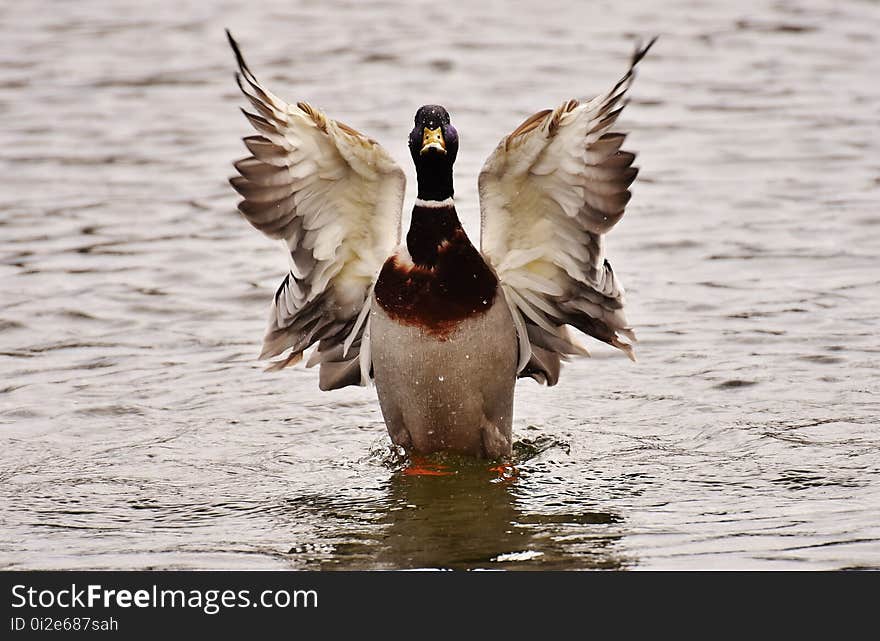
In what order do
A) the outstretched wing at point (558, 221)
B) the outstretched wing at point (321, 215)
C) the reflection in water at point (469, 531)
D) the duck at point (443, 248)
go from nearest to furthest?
the reflection in water at point (469, 531), the outstretched wing at point (558, 221), the duck at point (443, 248), the outstretched wing at point (321, 215)

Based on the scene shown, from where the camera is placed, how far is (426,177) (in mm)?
6457

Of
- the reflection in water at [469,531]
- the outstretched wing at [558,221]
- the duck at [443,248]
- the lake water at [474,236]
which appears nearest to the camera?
the reflection in water at [469,531]

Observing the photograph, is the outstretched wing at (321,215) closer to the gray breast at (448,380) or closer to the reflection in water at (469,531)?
the gray breast at (448,380)

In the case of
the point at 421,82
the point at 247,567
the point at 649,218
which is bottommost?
the point at 247,567

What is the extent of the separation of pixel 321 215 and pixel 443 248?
60 cm

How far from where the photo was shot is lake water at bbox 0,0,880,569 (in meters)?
6.14

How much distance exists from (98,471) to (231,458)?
1.86ft

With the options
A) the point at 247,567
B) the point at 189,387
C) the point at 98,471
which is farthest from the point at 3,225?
the point at 247,567

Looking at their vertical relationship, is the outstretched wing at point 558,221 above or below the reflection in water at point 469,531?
above

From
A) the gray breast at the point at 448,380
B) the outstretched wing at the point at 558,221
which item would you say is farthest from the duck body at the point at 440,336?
the outstretched wing at the point at 558,221

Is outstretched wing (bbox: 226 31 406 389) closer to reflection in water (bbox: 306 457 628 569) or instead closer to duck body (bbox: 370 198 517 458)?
duck body (bbox: 370 198 517 458)

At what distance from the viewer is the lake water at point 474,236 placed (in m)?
6.14

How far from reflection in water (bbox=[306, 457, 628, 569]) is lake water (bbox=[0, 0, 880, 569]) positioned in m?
0.02

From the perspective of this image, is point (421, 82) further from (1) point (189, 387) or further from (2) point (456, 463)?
(2) point (456, 463)
